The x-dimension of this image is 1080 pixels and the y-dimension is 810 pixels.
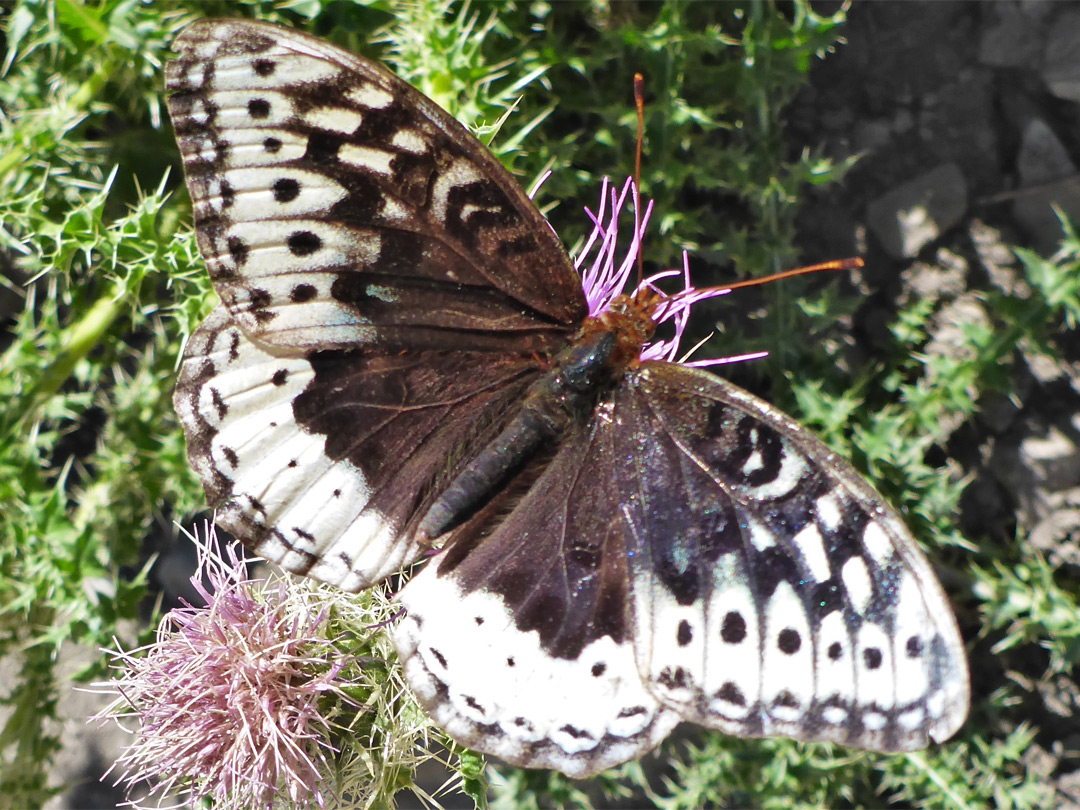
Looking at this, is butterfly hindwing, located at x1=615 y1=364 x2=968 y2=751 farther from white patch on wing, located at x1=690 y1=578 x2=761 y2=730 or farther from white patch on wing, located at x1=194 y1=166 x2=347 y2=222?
white patch on wing, located at x1=194 y1=166 x2=347 y2=222

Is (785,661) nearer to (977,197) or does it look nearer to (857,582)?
(857,582)

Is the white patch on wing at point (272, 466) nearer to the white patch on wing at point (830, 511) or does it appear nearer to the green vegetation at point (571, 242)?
the green vegetation at point (571, 242)

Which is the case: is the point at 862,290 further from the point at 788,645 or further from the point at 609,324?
the point at 788,645

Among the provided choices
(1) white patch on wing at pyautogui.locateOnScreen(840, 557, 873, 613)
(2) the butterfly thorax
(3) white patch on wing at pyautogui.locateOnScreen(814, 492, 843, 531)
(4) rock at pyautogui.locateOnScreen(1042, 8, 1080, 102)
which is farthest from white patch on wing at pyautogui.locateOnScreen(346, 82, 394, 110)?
(4) rock at pyautogui.locateOnScreen(1042, 8, 1080, 102)

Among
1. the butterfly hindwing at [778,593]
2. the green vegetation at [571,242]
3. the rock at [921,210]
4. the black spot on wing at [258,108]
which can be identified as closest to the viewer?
the butterfly hindwing at [778,593]

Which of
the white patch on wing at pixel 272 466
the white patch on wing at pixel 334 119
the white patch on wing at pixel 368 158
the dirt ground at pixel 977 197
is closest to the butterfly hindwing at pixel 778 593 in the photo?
the white patch on wing at pixel 272 466

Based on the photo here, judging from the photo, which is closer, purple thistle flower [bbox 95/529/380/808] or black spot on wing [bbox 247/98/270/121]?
black spot on wing [bbox 247/98/270/121]

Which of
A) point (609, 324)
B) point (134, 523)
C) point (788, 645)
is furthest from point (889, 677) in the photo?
point (134, 523)
